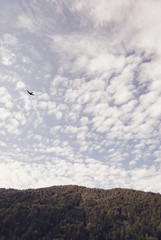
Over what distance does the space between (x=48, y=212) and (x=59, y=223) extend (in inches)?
835

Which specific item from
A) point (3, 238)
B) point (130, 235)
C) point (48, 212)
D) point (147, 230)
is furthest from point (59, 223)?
point (147, 230)

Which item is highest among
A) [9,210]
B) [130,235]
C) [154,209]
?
[154,209]

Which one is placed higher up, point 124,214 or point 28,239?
point 124,214

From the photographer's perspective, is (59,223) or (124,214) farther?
(124,214)

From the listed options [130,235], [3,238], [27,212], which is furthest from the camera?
[27,212]

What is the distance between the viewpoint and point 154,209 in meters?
191

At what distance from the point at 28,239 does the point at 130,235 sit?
8882 centimetres

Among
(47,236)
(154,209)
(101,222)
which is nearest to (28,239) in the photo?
(47,236)

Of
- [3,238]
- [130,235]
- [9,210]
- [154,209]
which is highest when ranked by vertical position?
[154,209]

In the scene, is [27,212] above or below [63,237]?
above

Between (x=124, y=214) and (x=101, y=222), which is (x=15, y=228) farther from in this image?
(x=124, y=214)

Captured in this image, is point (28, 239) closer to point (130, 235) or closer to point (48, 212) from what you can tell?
point (48, 212)

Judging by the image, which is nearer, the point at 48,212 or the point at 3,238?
the point at 3,238

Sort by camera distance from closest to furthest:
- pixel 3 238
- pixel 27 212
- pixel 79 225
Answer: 1. pixel 3 238
2. pixel 79 225
3. pixel 27 212
